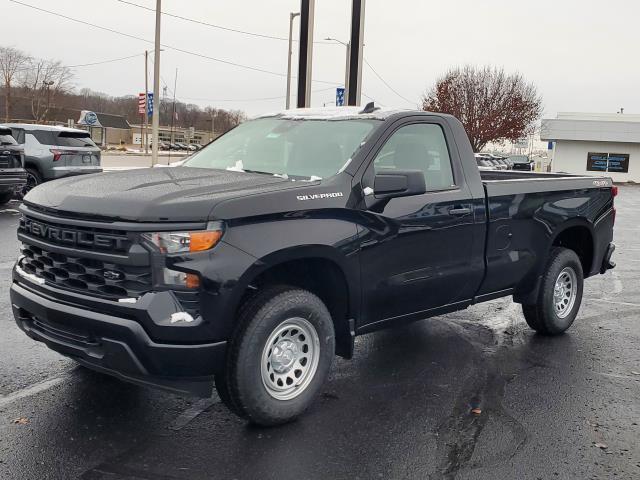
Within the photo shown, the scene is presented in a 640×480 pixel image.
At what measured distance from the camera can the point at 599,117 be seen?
2221 inches

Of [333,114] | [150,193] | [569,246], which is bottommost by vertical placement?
[569,246]

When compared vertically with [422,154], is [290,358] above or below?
below

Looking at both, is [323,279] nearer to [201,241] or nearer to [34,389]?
[201,241]

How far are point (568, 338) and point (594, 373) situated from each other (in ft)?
3.48

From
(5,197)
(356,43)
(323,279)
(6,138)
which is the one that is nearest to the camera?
(323,279)

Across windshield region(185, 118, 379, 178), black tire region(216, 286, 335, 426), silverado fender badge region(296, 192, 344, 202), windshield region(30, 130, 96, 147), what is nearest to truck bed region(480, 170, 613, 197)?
windshield region(185, 118, 379, 178)

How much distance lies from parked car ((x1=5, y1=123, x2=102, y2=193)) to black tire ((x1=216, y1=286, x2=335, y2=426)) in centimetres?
1354

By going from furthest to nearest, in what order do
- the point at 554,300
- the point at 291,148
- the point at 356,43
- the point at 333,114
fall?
the point at 356,43, the point at 554,300, the point at 333,114, the point at 291,148

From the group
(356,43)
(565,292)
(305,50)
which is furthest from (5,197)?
(565,292)

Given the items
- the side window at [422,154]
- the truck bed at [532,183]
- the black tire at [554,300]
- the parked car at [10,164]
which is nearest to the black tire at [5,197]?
the parked car at [10,164]

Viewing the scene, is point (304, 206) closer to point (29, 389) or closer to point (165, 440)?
point (165, 440)


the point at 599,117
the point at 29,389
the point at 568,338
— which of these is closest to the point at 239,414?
the point at 29,389

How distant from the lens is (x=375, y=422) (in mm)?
4121

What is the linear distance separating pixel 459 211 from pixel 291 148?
1.32 meters
